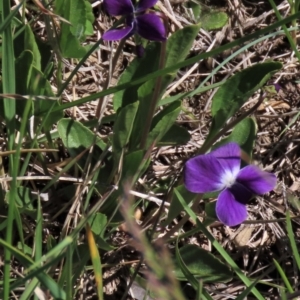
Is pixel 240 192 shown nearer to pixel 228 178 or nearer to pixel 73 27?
pixel 228 178

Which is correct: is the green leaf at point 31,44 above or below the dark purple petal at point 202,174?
above

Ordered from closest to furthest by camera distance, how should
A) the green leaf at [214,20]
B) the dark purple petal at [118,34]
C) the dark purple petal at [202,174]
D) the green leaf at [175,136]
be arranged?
the dark purple petal at [202,174]
the dark purple petal at [118,34]
the green leaf at [175,136]
the green leaf at [214,20]

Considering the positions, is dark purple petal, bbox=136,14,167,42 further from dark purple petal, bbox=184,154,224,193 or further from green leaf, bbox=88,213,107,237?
green leaf, bbox=88,213,107,237

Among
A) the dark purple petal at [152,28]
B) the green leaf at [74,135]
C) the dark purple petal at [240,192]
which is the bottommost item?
the green leaf at [74,135]

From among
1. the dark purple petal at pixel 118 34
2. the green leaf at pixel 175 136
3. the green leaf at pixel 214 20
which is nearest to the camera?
the dark purple petal at pixel 118 34

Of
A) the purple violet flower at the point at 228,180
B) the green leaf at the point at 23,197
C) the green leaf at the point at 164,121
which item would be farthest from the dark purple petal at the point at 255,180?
the green leaf at the point at 23,197

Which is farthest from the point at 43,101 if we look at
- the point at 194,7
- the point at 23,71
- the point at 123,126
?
the point at 194,7

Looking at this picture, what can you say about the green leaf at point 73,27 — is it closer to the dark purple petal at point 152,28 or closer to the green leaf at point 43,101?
the green leaf at point 43,101

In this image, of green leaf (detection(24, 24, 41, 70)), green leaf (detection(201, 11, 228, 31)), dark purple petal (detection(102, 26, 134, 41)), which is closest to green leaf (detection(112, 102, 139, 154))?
dark purple petal (detection(102, 26, 134, 41))
